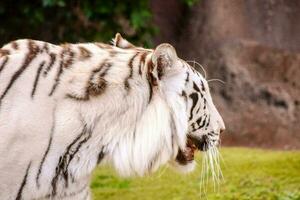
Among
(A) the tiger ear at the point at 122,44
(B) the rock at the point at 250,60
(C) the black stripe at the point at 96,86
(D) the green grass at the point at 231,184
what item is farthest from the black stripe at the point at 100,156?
(B) the rock at the point at 250,60

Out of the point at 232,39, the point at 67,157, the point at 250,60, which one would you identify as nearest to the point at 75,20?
the point at 232,39

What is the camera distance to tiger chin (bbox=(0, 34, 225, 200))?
299cm

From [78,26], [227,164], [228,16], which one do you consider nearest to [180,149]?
[227,164]

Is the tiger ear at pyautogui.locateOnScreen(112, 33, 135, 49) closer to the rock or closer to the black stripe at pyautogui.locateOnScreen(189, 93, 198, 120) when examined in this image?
the black stripe at pyautogui.locateOnScreen(189, 93, 198, 120)

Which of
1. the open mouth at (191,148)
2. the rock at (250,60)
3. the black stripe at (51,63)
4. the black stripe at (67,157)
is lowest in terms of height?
the black stripe at (67,157)

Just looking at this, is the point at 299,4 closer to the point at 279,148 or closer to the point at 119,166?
the point at 279,148

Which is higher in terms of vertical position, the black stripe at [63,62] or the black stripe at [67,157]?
the black stripe at [63,62]

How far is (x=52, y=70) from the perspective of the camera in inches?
123

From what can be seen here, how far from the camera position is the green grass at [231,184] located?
16.7 feet

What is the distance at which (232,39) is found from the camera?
30.1 feet

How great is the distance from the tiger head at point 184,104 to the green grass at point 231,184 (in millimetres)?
1262

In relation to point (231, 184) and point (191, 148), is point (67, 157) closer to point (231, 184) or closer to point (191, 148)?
point (191, 148)

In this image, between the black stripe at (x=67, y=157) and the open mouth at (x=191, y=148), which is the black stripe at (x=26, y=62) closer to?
→ the black stripe at (x=67, y=157)

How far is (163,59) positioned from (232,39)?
20.1ft
